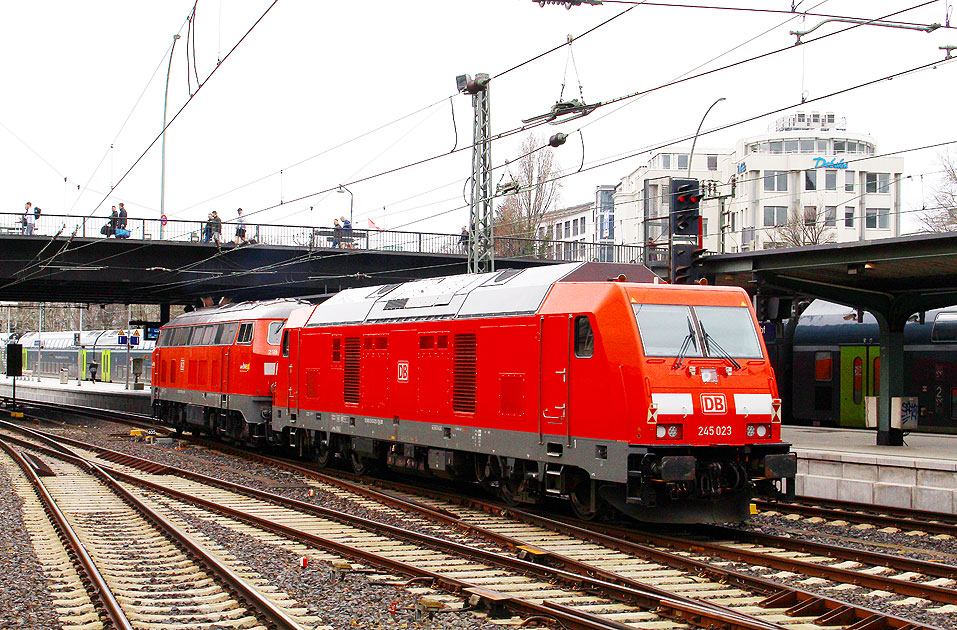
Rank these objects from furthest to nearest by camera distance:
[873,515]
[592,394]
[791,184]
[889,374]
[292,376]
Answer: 1. [791,184]
2. [292,376]
3. [889,374]
4. [873,515]
5. [592,394]

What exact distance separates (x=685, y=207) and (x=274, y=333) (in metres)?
10.5

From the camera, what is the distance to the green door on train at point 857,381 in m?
25.0

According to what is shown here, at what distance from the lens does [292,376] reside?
69.4ft

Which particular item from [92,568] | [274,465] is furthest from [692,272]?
[92,568]

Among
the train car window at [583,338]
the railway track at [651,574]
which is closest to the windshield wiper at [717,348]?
the train car window at [583,338]

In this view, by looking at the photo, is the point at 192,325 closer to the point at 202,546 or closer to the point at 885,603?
the point at 202,546

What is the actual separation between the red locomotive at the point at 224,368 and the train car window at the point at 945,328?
15.4m

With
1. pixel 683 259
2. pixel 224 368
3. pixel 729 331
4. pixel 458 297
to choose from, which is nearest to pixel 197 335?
pixel 224 368

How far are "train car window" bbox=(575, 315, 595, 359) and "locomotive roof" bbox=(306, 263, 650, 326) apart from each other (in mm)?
920

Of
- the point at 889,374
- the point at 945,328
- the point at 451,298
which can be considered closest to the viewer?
the point at 451,298

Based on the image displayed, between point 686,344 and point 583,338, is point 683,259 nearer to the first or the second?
point 686,344

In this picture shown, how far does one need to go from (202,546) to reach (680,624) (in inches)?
232

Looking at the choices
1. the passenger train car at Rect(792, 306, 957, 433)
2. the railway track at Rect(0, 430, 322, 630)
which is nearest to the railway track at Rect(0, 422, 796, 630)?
the railway track at Rect(0, 430, 322, 630)

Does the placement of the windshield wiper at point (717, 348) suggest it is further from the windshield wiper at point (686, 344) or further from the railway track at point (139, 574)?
the railway track at point (139, 574)
